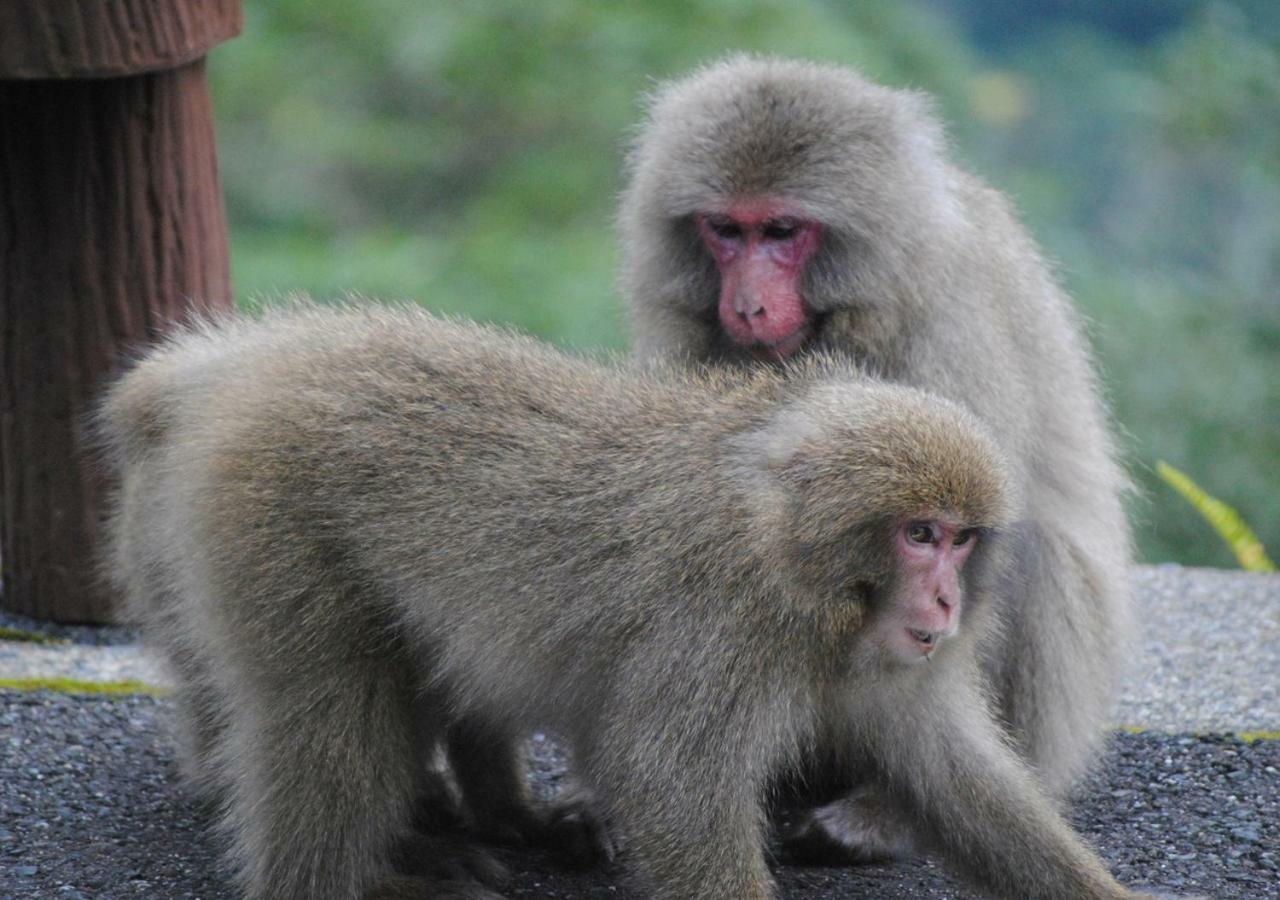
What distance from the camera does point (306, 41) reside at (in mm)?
13406

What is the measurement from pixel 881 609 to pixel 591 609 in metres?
0.63

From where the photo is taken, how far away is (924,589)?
3.68 m

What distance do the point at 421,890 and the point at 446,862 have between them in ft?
0.64

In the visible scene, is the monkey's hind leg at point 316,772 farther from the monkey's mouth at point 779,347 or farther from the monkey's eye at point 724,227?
the monkey's eye at point 724,227

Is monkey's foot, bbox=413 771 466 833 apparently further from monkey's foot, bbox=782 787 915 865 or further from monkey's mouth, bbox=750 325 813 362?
monkey's mouth, bbox=750 325 813 362

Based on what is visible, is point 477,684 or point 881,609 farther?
point 477,684

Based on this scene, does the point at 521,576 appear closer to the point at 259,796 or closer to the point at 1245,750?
the point at 259,796

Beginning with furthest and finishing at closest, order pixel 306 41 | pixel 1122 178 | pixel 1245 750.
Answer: pixel 1122 178 → pixel 306 41 → pixel 1245 750

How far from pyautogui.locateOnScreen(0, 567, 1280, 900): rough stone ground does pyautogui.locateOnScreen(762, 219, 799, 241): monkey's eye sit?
67.2 inches

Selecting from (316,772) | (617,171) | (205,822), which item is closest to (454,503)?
(316,772)

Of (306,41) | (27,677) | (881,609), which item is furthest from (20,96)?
(306,41)

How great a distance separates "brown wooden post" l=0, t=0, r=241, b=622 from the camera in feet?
19.0

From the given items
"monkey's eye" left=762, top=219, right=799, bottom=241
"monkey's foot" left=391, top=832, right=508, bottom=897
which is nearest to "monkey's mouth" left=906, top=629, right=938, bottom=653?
"monkey's foot" left=391, top=832, right=508, bottom=897

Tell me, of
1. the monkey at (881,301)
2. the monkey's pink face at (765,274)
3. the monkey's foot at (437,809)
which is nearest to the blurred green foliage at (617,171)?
the monkey at (881,301)
